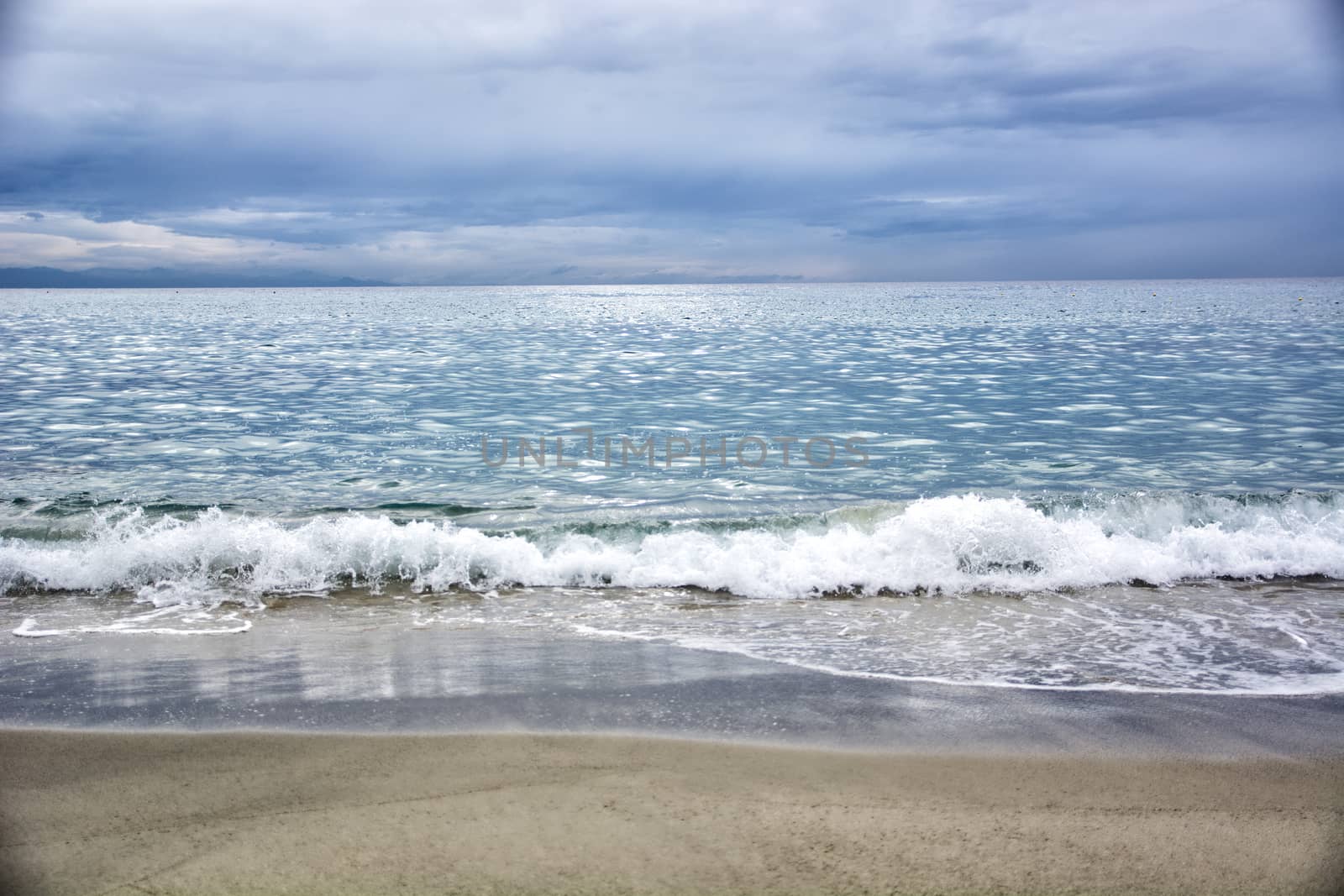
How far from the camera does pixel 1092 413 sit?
18641 mm

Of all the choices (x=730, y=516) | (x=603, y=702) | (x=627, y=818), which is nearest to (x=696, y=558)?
(x=730, y=516)

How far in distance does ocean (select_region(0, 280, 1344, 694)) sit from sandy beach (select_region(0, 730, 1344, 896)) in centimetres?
160

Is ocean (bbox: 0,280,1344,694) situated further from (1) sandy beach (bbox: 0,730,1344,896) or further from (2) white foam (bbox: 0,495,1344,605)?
(1) sandy beach (bbox: 0,730,1344,896)

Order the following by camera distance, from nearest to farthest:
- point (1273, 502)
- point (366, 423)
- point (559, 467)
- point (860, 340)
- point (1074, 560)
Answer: point (1074, 560), point (1273, 502), point (559, 467), point (366, 423), point (860, 340)

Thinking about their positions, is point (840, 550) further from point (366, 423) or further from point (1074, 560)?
point (366, 423)

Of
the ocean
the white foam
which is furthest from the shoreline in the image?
the white foam

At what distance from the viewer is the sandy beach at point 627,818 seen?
12.0 ft

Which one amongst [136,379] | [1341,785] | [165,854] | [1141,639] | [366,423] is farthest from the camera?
[136,379]

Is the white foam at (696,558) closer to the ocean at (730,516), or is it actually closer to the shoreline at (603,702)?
the ocean at (730,516)

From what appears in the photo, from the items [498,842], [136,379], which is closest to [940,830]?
[498,842]

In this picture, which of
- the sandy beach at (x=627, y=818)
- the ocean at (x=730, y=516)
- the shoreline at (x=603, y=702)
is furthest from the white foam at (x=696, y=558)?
the sandy beach at (x=627, y=818)

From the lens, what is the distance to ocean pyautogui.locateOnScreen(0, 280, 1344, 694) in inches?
286

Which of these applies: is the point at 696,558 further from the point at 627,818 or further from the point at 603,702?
the point at 627,818

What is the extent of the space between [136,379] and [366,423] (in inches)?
457
